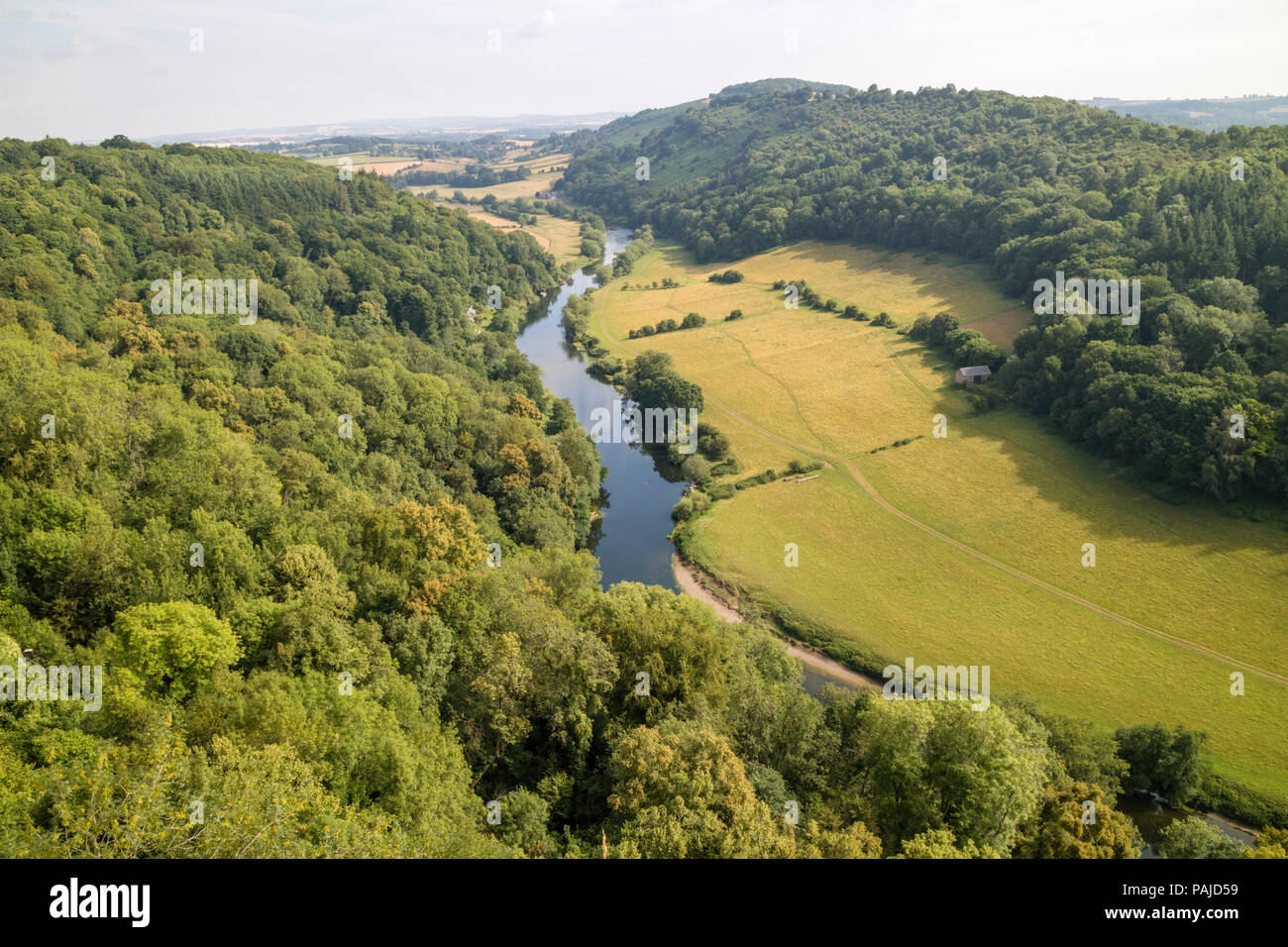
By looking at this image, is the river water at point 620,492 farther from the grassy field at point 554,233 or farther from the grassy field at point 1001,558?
the grassy field at point 554,233

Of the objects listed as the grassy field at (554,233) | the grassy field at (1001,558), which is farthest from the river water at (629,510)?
the grassy field at (554,233)

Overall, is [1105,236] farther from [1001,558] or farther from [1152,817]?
[1152,817]

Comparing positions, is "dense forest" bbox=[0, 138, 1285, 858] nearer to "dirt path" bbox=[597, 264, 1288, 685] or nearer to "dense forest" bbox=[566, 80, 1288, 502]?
"dirt path" bbox=[597, 264, 1288, 685]

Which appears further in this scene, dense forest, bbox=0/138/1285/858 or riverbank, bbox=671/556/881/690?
riverbank, bbox=671/556/881/690

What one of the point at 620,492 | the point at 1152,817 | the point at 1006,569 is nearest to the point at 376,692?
the point at 1152,817

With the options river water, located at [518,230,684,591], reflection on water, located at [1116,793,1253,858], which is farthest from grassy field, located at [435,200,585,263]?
reflection on water, located at [1116,793,1253,858]

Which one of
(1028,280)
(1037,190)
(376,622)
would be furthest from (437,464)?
(1037,190)
